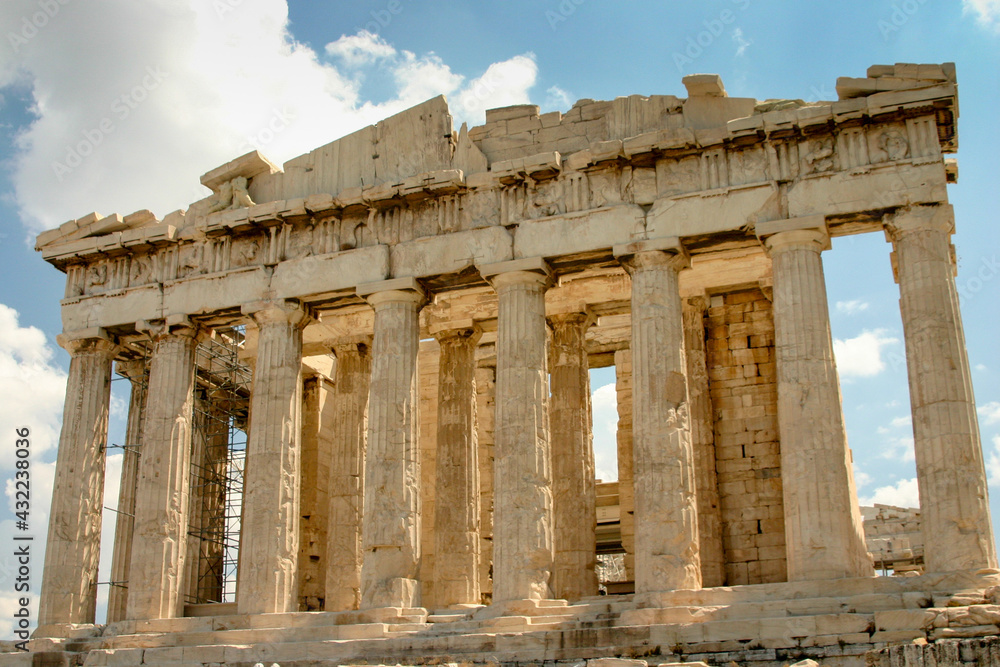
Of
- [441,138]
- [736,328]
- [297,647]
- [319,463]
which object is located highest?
[441,138]

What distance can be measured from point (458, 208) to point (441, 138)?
1523mm

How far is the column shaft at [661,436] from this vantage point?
17.6 m

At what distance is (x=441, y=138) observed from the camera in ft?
70.4

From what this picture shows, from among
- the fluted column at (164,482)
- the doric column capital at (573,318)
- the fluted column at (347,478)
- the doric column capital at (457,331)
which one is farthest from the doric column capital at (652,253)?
the fluted column at (164,482)

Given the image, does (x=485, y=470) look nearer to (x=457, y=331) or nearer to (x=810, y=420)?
(x=457, y=331)

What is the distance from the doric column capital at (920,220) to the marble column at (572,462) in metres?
6.70

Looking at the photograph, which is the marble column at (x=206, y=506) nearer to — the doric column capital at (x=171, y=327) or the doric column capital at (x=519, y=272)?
the doric column capital at (x=171, y=327)

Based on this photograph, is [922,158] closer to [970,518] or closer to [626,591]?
[970,518]

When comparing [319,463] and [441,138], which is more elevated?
[441,138]

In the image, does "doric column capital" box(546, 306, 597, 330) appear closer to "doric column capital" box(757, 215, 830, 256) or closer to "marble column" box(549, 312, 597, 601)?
"marble column" box(549, 312, 597, 601)

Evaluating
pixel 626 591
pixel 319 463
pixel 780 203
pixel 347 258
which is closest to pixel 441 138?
pixel 347 258

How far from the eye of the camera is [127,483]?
966 inches

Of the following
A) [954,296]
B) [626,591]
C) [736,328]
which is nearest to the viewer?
[954,296]

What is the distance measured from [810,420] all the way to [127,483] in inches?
585
